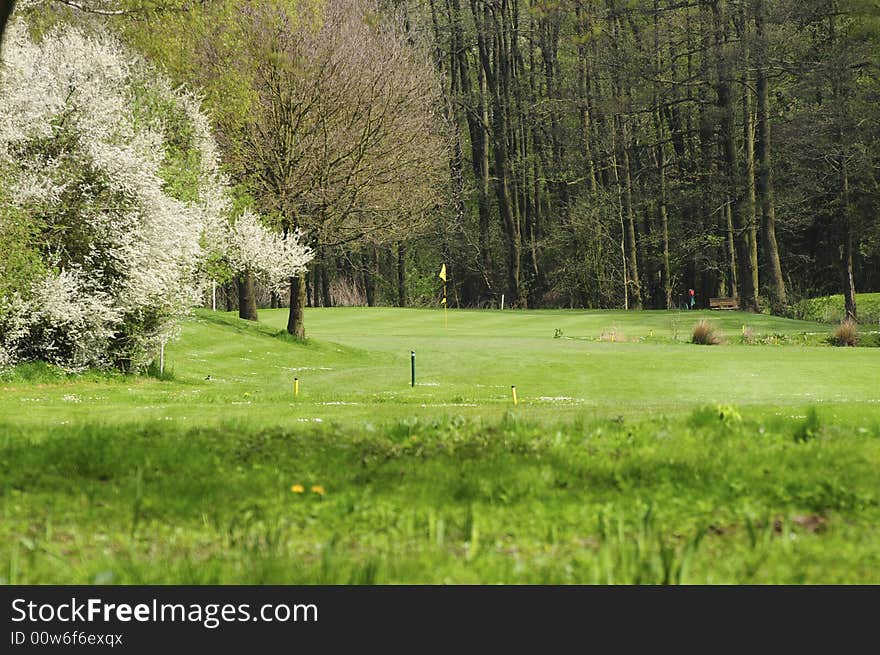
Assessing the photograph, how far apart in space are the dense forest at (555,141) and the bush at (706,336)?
35.3 ft

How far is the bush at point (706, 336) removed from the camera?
31.3 meters

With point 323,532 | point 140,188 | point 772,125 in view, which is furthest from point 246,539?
point 772,125

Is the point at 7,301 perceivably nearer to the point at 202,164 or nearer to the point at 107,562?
the point at 202,164

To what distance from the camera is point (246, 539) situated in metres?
4.57

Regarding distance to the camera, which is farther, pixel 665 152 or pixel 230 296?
pixel 230 296

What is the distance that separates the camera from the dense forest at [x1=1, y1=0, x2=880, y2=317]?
105ft

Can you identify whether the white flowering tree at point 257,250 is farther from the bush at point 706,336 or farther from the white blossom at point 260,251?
the bush at point 706,336

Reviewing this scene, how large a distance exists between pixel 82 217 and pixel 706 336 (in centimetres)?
1949

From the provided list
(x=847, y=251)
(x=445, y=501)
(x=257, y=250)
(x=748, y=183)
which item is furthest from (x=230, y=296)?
(x=445, y=501)

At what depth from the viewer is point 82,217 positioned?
21.8 metres

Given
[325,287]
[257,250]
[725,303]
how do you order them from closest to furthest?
1. [257,250]
2. [725,303]
3. [325,287]

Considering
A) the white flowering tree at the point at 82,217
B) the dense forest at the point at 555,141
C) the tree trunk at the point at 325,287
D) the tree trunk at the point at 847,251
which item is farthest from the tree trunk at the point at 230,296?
the white flowering tree at the point at 82,217

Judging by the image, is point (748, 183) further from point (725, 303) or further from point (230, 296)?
point (230, 296)

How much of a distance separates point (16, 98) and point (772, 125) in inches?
1427
